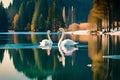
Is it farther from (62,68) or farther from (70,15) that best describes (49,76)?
(70,15)

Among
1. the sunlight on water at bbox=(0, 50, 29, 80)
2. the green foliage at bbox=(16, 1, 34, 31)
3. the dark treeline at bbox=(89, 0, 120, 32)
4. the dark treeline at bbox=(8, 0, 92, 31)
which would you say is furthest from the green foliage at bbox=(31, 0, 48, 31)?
the sunlight on water at bbox=(0, 50, 29, 80)

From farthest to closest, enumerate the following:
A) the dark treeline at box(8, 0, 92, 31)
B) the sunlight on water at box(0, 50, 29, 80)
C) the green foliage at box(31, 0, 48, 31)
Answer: the green foliage at box(31, 0, 48, 31) < the dark treeline at box(8, 0, 92, 31) < the sunlight on water at box(0, 50, 29, 80)

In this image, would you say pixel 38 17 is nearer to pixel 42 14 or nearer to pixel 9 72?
pixel 42 14

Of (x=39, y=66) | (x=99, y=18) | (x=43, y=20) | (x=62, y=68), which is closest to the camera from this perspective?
(x=62, y=68)

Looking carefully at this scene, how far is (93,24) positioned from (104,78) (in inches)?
2107

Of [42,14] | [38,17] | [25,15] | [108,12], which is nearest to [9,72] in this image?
[108,12]

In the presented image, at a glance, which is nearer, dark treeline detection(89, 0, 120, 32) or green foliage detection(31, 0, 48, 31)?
dark treeline detection(89, 0, 120, 32)

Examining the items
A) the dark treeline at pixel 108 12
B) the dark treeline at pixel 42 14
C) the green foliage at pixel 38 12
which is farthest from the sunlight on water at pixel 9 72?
the green foliage at pixel 38 12

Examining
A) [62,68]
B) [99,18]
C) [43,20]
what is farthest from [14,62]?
[43,20]

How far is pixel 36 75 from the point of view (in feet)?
54.6

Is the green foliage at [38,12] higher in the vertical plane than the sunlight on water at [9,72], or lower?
higher

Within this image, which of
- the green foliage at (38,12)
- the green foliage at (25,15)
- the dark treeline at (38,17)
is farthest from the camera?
the green foliage at (25,15)

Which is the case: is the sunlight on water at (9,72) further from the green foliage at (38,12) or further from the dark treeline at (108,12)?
the green foliage at (38,12)

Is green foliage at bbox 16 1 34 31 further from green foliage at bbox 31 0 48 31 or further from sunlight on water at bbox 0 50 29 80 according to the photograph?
sunlight on water at bbox 0 50 29 80
